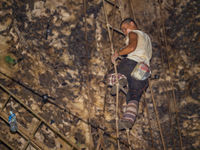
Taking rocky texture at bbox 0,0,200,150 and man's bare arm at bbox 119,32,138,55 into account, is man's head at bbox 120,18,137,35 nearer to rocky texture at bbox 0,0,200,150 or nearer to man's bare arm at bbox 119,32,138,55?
man's bare arm at bbox 119,32,138,55

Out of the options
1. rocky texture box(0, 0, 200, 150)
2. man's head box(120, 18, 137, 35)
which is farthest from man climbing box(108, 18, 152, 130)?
rocky texture box(0, 0, 200, 150)

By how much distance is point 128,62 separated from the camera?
3.85 metres

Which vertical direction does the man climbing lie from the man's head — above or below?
below

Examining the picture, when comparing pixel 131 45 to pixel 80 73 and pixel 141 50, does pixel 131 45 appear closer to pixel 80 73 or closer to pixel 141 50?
pixel 141 50

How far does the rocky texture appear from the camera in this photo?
426cm

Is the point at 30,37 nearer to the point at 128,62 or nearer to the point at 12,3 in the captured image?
the point at 12,3

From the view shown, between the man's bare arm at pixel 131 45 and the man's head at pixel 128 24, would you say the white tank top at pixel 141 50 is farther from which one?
the man's head at pixel 128 24

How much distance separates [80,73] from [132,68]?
1208 mm

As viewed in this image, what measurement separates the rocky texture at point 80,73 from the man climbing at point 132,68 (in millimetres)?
539

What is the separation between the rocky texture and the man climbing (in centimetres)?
54

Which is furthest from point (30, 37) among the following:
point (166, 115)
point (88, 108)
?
point (166, 115)

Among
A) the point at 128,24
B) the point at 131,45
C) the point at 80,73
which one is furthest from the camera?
the point at 80,73

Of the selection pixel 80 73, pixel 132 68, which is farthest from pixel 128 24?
pixel 80 73

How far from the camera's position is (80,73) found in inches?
169
